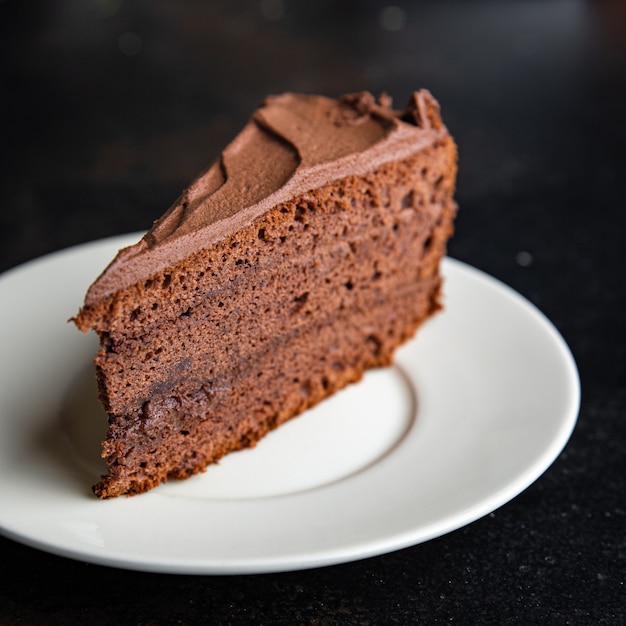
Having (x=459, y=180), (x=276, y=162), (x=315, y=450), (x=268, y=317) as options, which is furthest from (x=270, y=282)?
(x=459, y=180)

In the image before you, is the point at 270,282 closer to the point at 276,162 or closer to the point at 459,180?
the point at 276,162

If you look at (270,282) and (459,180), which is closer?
(270,282)

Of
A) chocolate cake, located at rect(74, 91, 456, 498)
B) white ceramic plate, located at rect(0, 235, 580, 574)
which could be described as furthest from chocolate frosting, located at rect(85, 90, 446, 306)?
white ceramic plate, located at rect(0, 235, 580, 574)

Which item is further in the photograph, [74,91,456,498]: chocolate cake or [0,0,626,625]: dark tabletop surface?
[74,91,456,498]: chocolate cake

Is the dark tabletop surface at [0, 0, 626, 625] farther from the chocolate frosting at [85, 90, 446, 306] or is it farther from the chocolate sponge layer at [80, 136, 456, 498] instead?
the chocolate frosting at [85, 90, 446, 306]

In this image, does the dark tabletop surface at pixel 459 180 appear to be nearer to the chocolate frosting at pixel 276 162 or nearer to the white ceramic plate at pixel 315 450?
the white ceramic plate at pixel 315 450

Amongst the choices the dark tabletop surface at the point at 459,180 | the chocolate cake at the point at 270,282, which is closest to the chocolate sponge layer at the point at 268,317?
the chocolate cake at the point at 270,282
